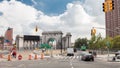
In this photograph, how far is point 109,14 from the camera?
326 ft

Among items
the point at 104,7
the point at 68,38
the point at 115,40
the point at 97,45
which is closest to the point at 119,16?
the point at 115,40

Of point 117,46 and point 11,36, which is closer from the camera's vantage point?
point 117,46

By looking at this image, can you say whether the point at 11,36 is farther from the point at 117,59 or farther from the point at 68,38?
the point at 117,59

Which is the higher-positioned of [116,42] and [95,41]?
[95,41]

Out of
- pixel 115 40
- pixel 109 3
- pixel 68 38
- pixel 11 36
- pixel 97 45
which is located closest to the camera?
pixel 109 3

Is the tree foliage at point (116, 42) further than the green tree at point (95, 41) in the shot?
No

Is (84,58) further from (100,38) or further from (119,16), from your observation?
(100,38)

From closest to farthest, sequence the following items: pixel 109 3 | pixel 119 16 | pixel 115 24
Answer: pixel 109 3, pixel 119 16, pixel 115 24

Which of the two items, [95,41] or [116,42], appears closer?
[116,42]

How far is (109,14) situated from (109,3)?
69248mm

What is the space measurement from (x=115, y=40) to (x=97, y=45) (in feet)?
56.7

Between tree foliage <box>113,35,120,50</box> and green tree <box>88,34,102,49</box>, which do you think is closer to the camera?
tree foliage <box>113,35,120,50</box>

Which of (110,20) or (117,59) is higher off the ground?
(110,20)

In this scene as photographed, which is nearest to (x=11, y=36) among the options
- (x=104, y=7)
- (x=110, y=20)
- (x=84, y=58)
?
(x=110, y=20)
